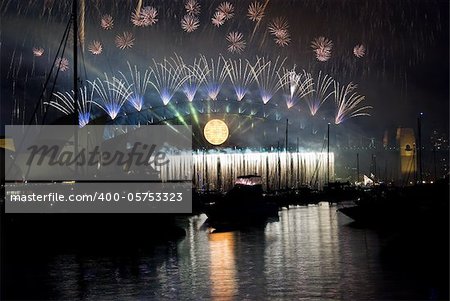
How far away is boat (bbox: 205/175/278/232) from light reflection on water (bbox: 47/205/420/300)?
9.78 metres

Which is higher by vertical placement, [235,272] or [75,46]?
[75,46]

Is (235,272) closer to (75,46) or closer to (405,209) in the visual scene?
(75,46)

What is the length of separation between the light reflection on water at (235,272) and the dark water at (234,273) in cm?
3

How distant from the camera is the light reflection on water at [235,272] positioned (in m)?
19.6

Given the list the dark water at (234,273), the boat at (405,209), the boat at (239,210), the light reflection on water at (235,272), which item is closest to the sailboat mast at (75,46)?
the dark water at (234,273)

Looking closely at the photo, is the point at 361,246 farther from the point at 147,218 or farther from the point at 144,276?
the point at 144,276

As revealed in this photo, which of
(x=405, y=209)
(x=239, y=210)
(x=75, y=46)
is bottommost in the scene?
(x=239, y=210)

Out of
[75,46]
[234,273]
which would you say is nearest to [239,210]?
[75,46]

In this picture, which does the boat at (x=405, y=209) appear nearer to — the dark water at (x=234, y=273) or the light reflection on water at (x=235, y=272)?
the dark water at (x=234, y=273)

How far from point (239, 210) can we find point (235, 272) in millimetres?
23962

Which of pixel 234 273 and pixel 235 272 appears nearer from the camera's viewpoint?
pixel 234 273

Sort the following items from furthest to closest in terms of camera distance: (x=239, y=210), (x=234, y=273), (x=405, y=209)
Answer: (x=239, y=210) → (x=405, y=209) → (x=234, y=273)

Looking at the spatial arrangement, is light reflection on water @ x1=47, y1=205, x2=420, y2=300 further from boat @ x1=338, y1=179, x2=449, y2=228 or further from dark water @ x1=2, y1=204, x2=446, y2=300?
boat @ x1=338, y1=179, x2=449, y2=228

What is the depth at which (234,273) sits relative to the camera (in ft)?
77.6
